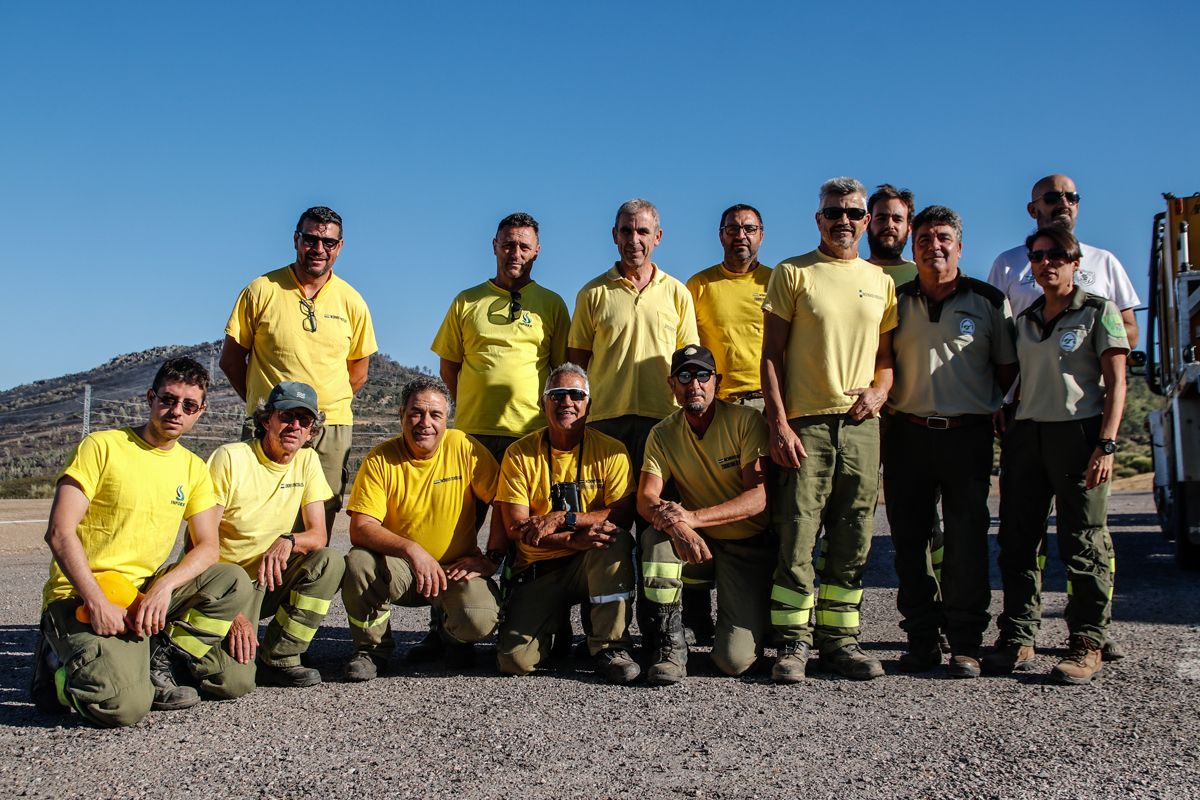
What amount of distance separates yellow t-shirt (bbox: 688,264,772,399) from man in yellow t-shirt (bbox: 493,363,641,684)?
1.06m

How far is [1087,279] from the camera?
6.21 metres

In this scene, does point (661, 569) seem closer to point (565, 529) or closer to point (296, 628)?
point (565, 529)

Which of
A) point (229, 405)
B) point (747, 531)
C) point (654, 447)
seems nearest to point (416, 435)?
point (654, 447)

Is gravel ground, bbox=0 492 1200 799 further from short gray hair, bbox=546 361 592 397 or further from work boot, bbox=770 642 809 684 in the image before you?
short gray hair, bbox=546 361 592 397

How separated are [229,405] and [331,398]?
153 feet

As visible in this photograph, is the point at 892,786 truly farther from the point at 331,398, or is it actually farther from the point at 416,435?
the point at 331,398

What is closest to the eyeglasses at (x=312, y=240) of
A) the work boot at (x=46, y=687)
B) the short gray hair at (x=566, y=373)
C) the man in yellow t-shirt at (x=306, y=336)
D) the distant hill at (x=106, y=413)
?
the man in yellow t-shirt at (x=306, y=336)

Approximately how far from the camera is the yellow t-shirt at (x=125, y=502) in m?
4.84

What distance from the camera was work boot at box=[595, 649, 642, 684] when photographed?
210 inches

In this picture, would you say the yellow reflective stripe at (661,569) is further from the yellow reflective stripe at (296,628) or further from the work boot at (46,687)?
the work boot at (46,687)

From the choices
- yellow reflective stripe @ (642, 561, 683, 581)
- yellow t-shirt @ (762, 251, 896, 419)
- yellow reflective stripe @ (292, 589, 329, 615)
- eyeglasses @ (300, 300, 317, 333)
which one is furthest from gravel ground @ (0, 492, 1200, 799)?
eyeglasses @ (300, 300, 317, 333)

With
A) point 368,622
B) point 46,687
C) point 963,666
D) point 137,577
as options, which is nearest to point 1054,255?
point 963,666

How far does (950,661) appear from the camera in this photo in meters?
5.46

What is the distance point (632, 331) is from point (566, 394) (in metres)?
0.78
